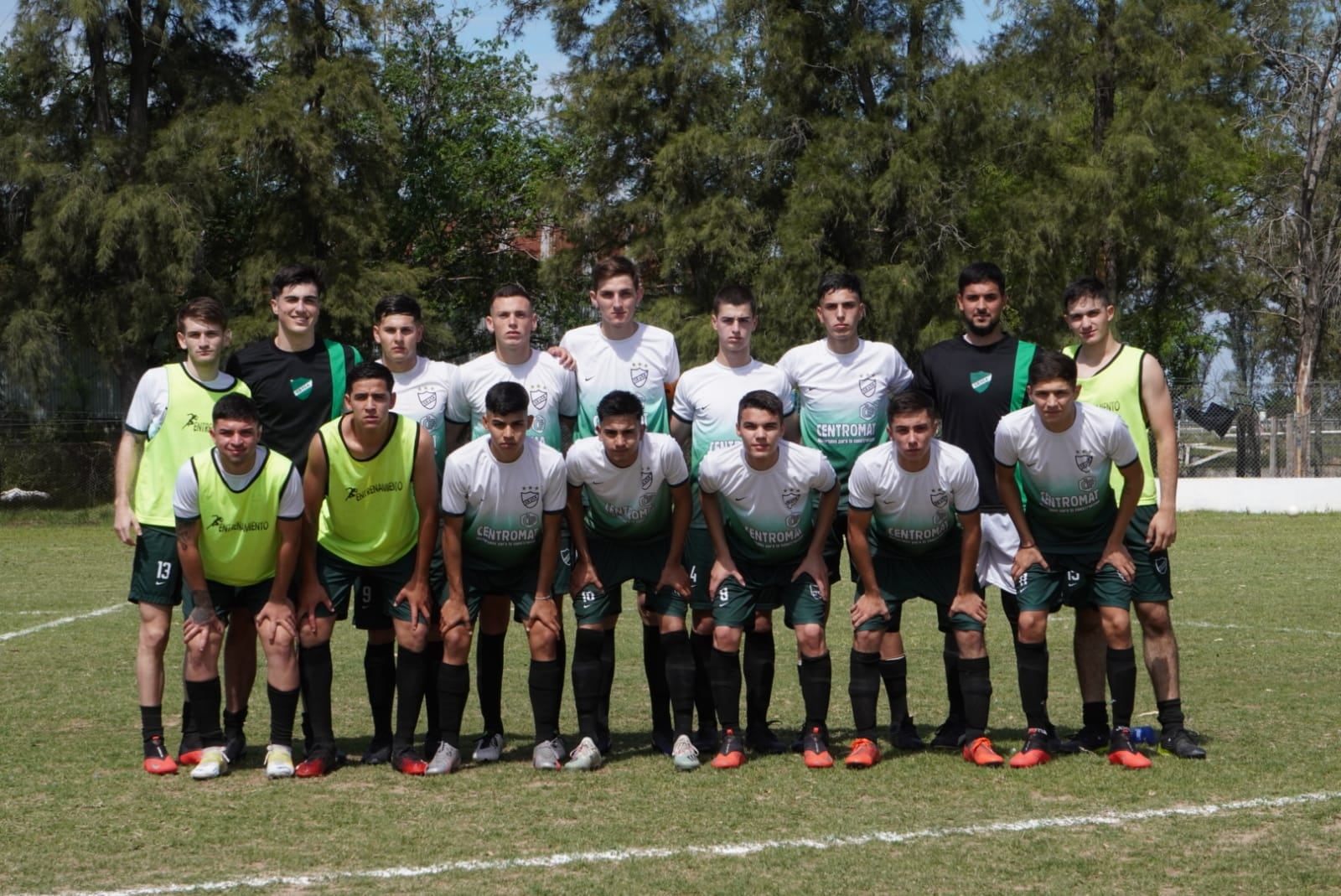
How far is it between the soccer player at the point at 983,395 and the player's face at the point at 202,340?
10.1 ft

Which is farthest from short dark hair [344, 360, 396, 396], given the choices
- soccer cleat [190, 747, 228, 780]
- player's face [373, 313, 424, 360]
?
soccer cleat [190, 747, 228, 780]

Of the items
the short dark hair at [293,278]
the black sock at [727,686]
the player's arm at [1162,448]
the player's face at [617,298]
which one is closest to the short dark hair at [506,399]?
the player's face at [617,298]

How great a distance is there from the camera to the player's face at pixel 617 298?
22.6 ft

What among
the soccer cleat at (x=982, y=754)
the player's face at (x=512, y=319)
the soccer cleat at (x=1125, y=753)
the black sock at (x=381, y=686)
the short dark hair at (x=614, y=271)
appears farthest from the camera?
the short dark hair at (x=614, y=271)

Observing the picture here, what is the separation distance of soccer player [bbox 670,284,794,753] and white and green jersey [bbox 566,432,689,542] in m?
0.23

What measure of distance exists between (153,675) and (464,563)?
1.39 m

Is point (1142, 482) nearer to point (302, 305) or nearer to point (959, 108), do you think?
point (302, 305)

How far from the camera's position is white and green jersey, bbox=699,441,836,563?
646 cm

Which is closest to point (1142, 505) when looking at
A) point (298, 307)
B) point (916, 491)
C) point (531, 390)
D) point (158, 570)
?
point (916, 491)

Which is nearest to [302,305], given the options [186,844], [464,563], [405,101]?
[464,563]

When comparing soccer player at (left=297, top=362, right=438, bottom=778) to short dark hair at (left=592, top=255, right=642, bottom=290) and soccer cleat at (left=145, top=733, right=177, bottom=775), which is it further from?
short dark hair at (left=592, top=255, right=642, bottom=290)

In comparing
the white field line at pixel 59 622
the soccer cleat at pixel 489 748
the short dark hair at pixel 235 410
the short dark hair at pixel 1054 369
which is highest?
the short dark hair at pixel 1054 369

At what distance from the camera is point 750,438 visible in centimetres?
630

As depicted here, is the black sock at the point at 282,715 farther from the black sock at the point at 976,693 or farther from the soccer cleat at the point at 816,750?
the black sock at the point at 976,693
